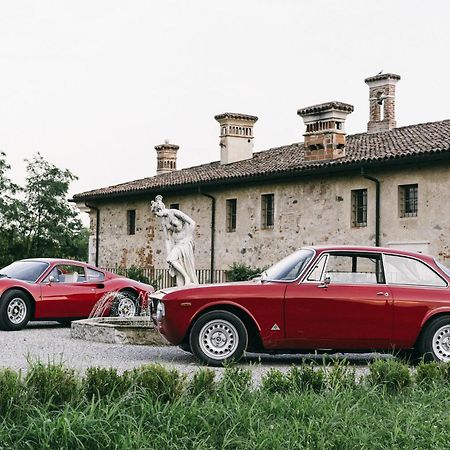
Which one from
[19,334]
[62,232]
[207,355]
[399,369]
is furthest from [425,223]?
[62,232]

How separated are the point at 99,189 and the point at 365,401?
3080 cm

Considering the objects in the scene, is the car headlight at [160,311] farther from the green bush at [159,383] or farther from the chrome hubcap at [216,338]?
the green bush at [159,383]

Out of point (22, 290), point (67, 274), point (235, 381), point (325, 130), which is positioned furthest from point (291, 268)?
point (325, 130)

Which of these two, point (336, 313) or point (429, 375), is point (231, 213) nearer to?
point (336, 313)

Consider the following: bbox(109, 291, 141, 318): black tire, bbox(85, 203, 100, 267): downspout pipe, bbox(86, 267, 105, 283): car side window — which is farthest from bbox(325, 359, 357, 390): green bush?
bbox(85, 203, 100, 267): downspout pipe

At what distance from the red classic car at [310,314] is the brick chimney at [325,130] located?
15479 millimetres

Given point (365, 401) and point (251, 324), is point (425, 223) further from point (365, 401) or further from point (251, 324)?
point (365, 401)

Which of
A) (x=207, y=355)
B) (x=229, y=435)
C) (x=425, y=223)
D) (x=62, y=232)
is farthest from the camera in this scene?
(x=62, y=232)

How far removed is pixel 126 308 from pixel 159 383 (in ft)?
34.6

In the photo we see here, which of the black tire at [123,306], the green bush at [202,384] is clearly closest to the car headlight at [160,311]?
the green bush at [202,384]

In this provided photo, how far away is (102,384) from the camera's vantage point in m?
7.31

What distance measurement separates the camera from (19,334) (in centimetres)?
1583

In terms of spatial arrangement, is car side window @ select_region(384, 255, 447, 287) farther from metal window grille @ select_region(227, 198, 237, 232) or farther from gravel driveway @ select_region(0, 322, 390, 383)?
metal window grille @ select_region(227, 198, 237, 232)

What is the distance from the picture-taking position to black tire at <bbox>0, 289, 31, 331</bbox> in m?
16.3
